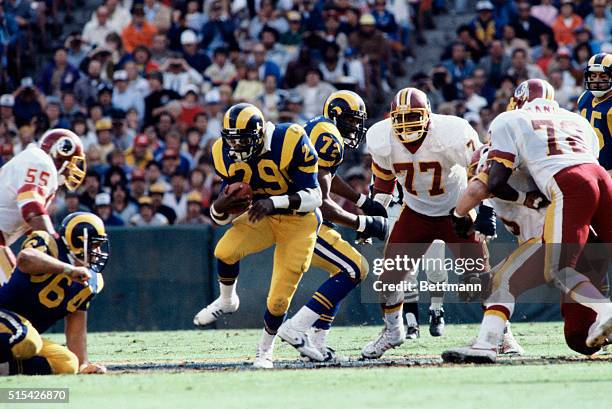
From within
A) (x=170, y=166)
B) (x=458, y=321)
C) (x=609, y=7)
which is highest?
(x=609, y=7)

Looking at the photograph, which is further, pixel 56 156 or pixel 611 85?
pixel 611 85

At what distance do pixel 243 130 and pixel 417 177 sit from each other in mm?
1858

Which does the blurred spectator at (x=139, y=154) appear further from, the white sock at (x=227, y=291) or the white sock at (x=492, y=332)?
the white sock at (x=492, y=332)

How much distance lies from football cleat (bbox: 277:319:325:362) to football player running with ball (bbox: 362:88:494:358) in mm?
641

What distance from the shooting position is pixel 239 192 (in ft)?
30.4

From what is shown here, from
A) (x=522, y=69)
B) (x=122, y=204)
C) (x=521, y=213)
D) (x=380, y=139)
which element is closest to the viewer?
(x=521, y=213)

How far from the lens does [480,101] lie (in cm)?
1642

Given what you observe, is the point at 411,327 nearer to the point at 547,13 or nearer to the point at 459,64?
the point at 459,64

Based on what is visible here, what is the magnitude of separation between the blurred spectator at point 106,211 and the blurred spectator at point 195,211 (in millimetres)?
884

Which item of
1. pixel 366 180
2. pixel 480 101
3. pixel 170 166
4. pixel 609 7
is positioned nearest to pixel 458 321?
pixel 366 180

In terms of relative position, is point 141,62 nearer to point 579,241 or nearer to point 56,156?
point 56,156

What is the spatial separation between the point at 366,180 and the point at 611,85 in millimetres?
4659

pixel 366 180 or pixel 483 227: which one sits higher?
pixel 483 227

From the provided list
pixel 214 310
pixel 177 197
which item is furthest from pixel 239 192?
pixel 177 197
